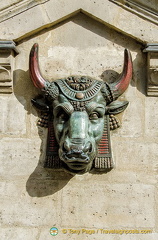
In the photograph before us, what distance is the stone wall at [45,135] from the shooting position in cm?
379

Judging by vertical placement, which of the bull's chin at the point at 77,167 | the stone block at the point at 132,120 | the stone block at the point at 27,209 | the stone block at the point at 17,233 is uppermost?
the stone block at the point at 132,120

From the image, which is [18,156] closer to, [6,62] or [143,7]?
[6,62]

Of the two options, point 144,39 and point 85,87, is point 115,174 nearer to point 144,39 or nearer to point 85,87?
point 85,87

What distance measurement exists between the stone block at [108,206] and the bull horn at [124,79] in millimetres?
807

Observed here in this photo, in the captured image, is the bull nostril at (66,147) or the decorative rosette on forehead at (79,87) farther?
the decorative rosette on forehead at (79,87)

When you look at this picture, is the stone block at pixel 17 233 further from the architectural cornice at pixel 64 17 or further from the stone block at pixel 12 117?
the architectural cornice at pixel 64 17

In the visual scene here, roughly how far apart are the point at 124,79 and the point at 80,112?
0.51m

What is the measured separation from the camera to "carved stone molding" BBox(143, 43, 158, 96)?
385cm

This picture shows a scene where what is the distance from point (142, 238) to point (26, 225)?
0.98 meters

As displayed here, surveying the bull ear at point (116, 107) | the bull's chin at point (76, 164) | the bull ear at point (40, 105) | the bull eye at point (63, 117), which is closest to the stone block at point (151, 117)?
the bull ear at point (116, 107)

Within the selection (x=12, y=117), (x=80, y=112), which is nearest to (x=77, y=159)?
(x=80, y=112)

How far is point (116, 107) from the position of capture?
3.88 metres

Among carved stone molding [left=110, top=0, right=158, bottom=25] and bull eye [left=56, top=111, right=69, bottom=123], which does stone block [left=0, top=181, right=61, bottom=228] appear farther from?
carved stone molding [left=110, top=0, right=158, bottom=25]

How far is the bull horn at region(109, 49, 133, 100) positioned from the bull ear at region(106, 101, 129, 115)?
0.08 metres
